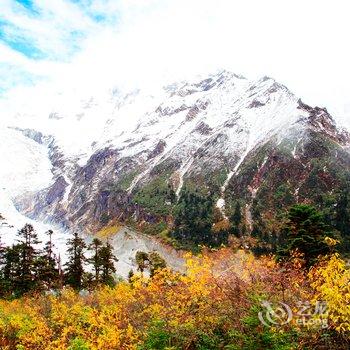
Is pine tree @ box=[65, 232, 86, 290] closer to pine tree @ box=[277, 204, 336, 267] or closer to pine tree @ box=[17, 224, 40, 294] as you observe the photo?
pine tree @ box=[17, 224, 40, 294]

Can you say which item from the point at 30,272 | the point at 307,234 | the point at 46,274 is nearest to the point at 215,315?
the point at 307,234

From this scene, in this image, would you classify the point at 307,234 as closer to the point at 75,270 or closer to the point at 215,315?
the point at 215,315

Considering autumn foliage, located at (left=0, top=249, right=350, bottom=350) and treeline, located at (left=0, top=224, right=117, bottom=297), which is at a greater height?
autumn foliage, located at (left=0, top=249, right=350, bottom=350)

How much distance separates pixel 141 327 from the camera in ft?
96.0

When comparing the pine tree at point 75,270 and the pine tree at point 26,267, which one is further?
the pine tree at point 75,270

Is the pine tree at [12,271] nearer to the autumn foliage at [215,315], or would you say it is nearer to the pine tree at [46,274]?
the pine tree at [46,274]

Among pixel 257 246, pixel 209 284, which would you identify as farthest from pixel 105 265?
pixel 257 246

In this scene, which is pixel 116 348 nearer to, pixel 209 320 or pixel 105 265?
pixel 209 320

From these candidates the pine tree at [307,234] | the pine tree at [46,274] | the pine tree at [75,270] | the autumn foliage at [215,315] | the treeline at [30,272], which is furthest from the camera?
the pine tree at [75,270]

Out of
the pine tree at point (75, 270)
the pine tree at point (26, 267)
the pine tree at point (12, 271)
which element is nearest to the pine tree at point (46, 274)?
the pine tree at point (26, 267)

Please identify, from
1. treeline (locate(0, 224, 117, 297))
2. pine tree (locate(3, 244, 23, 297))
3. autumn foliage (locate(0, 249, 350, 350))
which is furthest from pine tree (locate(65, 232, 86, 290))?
autumn foliage (locate(0, 249, 350, 350))

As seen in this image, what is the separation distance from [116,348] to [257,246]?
179 m

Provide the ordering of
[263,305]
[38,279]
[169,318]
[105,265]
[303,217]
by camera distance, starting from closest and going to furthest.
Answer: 1. [263,305]
2. [169,318]
3. [303,217]
4. [38,279]
5. [105,265]

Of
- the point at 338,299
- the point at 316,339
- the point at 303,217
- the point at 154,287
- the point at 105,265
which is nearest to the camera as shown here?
the point at 338,299
